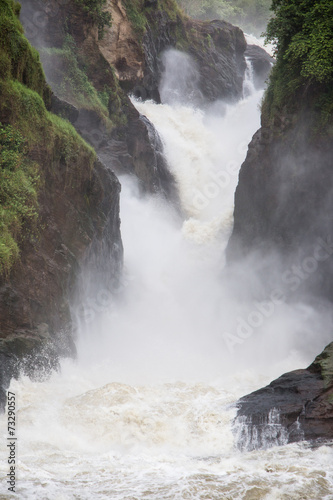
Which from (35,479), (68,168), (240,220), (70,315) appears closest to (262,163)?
(240,220)

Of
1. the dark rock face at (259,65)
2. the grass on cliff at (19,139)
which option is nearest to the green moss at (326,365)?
the grass on cliff at (19,139)

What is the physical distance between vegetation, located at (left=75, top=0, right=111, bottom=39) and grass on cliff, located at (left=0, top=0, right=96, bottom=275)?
10.6 metres

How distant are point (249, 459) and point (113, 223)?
41.0ft

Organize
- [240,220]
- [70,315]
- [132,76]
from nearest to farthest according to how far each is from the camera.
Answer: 1. [70,315]
2. [240,220]
3. [132,76]

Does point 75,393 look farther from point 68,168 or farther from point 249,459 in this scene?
point 68,168

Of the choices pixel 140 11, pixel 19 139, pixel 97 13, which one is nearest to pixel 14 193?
pixel 19 139

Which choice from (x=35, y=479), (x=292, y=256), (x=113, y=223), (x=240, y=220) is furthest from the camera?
(x=240, y=220)

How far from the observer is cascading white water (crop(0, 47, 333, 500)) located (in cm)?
698

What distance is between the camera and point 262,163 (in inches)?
754

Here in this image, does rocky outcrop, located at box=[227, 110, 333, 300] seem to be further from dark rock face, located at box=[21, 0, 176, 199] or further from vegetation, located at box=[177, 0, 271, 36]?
vegetation, located at box=[177, 0, 271, 36]

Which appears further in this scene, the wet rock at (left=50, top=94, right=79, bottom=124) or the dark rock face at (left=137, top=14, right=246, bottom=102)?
the dark rock face at (left=137, top=14, right=246, bottom=102)

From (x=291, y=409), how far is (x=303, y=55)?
1230cm

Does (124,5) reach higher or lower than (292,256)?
higher

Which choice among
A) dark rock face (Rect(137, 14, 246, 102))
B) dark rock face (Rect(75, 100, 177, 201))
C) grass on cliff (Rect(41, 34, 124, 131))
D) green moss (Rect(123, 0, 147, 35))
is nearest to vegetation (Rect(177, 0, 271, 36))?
dark rock face (Rect(137, 14, 246, 102))
